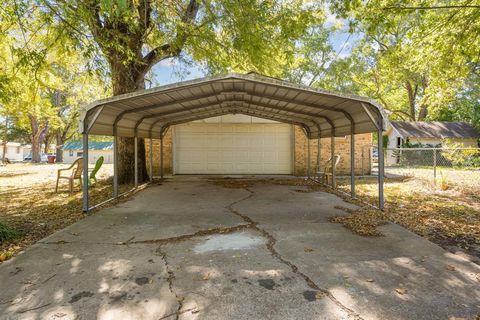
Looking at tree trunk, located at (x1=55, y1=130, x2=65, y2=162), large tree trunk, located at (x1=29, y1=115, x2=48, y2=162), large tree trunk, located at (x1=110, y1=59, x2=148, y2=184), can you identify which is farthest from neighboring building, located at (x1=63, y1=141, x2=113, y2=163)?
large tree trunk, located at (x1=110, y1=59, x2=148, y2=184)

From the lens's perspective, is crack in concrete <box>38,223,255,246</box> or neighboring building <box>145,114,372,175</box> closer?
crack in concrete <box>38,223,255,246</box>

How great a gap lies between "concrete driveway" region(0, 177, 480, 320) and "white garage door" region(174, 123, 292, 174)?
8.51 metres

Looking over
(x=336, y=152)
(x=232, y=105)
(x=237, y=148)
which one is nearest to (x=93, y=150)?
(x=237, y=148)

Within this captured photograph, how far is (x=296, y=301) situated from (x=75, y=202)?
6436 mm

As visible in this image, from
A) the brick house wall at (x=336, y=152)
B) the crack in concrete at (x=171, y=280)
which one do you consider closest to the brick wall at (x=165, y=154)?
the brick house wall at (x=336, y=152)

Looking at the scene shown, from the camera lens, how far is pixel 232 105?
388 inches

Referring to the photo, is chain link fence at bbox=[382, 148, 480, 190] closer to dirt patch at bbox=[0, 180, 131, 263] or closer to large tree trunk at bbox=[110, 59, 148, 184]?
large tree trunk at bbox=[110, 59, 148, 184]

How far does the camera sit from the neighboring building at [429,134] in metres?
25.5

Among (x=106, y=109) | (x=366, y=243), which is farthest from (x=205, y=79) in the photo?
(x=366, y=243)

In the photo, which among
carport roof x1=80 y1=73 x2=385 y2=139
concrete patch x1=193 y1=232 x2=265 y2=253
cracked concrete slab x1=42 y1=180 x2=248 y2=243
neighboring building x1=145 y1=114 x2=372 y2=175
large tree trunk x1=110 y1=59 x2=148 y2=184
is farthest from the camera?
neighboring building x1=145 y1=114 x2=372 y2=175

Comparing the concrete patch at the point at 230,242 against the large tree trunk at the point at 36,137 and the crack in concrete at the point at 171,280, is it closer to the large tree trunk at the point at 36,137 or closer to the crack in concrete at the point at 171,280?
the crack in concrete at the point at 171,280

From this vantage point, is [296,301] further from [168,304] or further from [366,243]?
[366,243]

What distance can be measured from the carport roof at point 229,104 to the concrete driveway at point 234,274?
229 cm

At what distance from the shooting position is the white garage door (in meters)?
13.9
